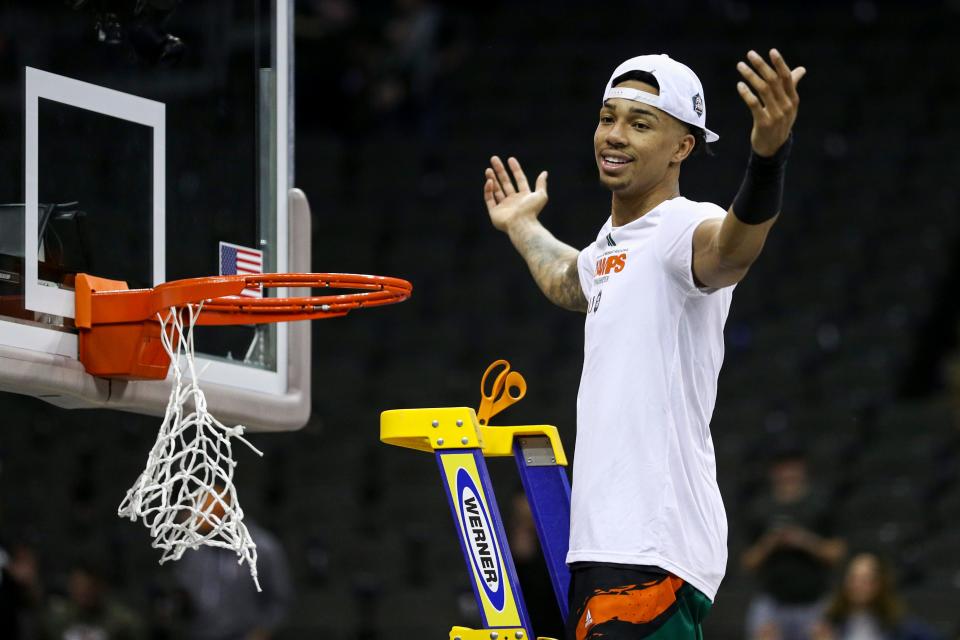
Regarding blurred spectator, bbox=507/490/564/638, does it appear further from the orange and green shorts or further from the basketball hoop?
the orange and green shorts

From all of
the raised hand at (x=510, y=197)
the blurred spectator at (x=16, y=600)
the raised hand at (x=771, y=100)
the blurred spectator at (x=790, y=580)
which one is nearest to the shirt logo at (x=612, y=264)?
the raised hand at (x=771, y=100)

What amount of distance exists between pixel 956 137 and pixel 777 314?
2457 mm

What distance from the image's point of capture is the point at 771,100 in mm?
3297

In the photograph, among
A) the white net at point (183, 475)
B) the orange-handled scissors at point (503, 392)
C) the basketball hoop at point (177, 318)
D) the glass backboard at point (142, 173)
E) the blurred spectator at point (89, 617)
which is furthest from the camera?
the blurred spectator at point (89, 617)

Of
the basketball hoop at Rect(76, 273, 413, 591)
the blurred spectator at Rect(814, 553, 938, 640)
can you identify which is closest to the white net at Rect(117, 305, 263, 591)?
the basketball hoop at Rect(76, 273, 413, 591)

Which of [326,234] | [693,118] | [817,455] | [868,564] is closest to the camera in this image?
[693,118]

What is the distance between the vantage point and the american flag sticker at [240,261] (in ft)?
15.9

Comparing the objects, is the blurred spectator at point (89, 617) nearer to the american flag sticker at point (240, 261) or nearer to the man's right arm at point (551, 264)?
the american flag sticker at point (240, 261)

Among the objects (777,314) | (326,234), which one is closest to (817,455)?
(777,314)

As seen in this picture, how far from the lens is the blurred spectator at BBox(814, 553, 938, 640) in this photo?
26.3ft

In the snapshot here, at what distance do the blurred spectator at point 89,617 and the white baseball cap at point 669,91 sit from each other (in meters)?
6.50

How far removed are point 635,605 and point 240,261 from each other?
1.95 meters

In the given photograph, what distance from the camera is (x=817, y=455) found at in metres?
10.5

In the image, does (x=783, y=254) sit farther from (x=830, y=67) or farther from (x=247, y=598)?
(x=247, y=598)
